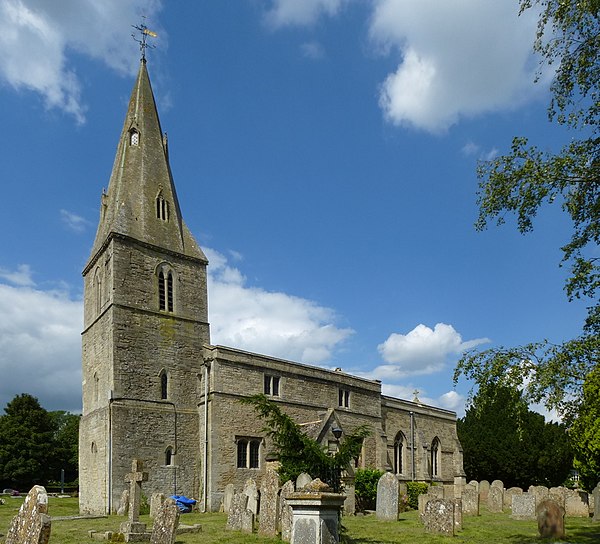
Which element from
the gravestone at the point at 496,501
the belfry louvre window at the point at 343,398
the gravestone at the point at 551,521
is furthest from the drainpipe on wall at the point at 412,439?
the gravestone at the point at 551,521

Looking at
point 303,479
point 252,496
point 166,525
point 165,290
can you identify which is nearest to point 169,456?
point 165,290

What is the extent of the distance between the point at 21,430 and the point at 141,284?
3122 centimetres

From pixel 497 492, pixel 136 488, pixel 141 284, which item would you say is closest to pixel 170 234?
pixel 141 284

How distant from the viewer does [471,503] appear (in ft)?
78.0

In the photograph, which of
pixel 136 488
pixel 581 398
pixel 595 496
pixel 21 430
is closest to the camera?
pixel 581 398

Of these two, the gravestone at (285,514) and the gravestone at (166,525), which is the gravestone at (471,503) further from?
the gravestone at (166,525)

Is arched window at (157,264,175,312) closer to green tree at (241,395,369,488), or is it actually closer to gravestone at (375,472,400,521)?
gravestone at (375,472,400,521)

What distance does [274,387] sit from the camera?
29609 millimetres

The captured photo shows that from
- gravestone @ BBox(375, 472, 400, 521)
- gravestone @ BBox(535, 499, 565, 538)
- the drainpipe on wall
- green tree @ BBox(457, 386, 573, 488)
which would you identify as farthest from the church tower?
green tree @ BBox(457, 386, 573, 488)

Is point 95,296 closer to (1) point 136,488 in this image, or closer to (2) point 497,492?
(1) point 136,488

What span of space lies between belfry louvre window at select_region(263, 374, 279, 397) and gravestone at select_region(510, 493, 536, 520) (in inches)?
461

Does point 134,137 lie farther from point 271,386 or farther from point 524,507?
point 524,507

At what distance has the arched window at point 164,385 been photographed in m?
26.8

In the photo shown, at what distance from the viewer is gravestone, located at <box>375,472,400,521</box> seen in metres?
21.2
